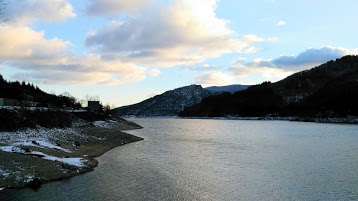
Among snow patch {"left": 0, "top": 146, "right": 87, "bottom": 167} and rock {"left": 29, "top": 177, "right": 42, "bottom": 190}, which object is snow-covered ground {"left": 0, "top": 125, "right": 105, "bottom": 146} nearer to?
snow patch {"left": 0, "top": 146, "right": 87, "bottom": 167}

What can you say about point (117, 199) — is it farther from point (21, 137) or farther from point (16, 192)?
point (21, 137)

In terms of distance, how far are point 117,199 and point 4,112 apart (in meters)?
33.1

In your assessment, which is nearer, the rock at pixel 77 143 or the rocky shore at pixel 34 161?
the rocky shore at pixel 34 161

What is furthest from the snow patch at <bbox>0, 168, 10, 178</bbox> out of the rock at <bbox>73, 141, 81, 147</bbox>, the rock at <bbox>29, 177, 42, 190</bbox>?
the rock at <bbox>73, 141, 81, 147</bbox>

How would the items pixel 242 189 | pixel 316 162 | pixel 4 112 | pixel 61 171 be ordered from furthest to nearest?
1. pixel 4 112
2. pixel 316 162
3. pixel 61 171
4. pixel 242 189

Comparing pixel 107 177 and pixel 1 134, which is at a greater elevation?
pixel 1 134

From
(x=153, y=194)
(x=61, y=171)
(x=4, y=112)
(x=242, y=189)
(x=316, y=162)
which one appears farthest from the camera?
(x=4, y=112)

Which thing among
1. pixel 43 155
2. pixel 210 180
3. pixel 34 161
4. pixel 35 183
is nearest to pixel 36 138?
pixel 43 155

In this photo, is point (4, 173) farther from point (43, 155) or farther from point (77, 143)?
point (77, 143)

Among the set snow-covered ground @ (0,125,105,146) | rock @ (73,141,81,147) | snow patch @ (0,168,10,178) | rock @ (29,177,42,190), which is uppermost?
snow-covered ground @ (0,125,105,146)

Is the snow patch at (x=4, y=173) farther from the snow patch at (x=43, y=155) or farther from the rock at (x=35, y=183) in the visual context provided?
the snow patch at (x=43, y=155)

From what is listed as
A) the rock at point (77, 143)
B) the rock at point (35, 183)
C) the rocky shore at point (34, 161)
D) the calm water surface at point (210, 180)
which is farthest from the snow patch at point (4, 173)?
the rock at point (77, 143)

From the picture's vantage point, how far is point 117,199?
23.0 m

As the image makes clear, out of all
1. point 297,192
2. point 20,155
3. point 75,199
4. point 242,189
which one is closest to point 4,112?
point 20,155
